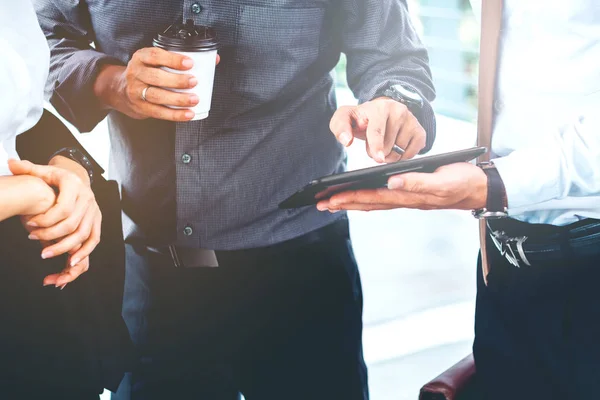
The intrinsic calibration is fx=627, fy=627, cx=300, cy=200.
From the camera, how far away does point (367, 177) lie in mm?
987

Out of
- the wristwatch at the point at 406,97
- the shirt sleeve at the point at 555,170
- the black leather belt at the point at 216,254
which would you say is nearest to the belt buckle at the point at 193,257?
the black leather belt at the point at 216,254

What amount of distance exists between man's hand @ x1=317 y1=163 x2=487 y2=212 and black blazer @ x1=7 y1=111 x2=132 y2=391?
1.34 feet

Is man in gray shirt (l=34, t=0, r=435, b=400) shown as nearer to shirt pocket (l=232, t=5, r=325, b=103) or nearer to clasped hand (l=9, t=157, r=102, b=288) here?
shirt pocket (l=232, t=5, r=325, b=103)

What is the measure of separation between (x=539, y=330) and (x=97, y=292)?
0.82 meters

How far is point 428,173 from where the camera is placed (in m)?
1.06

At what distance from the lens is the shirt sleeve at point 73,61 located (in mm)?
1266

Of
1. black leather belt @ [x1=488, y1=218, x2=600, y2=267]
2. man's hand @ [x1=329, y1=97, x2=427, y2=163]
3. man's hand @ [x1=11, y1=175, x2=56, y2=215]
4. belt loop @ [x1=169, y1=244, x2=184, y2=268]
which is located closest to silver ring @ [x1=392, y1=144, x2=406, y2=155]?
man's hand @ [x1=329, y1=97, x2=427, y2=163]

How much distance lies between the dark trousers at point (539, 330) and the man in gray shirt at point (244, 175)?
29 cm

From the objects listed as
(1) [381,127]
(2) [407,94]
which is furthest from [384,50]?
(1) [381,127]

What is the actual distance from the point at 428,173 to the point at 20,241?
0.65 m

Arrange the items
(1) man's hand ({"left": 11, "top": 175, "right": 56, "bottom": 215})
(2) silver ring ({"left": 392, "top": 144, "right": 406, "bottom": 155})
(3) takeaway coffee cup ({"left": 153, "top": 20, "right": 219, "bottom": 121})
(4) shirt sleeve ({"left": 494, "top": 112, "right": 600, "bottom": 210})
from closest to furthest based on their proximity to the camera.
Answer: (1) man's hand ({"left": 11, "top": 175, "right": 56, "bottom": 215})
(3) takeaway coffee cup ({"left": 153, "top": 20, "right": 219, "bottom": 121})
(4) shirt sleeve ({"left": 494, "top": 112, "right": 600, "bottom": 210})
(2) silver ring ({"left": 392, "top": 144, "right": 406, "bottom": 155})

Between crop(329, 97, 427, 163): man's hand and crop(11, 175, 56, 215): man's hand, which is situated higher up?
crop(329, 97, 427, 163): man's hand

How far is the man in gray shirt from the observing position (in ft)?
4.06

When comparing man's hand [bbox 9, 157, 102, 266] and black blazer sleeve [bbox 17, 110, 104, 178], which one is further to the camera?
black blazer sleeve [bbox 17, 110, 104, 178]
